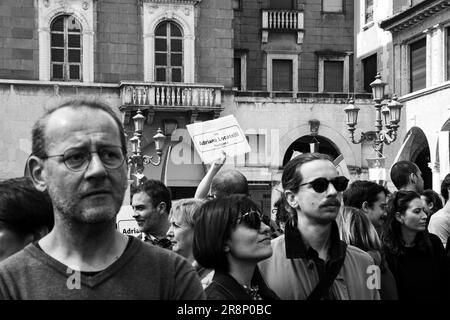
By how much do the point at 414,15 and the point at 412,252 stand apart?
22570 millimetres

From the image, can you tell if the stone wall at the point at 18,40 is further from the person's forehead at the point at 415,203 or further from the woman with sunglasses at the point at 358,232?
the woman with sunglasses at the point at 358,232

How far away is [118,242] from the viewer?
2.95m

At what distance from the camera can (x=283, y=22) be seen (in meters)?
33.0

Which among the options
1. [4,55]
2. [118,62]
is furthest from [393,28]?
[4,55]

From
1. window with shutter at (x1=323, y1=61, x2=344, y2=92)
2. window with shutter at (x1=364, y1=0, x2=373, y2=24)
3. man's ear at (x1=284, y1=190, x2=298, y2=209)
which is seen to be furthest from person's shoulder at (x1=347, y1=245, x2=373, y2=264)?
window with shutter at (x1=323, y1=61, x2=344, y2=92)

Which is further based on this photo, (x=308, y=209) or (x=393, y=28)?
(x=393, y=28)

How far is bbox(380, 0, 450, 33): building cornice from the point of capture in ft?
86.9

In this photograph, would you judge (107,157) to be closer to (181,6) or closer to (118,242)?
(118,242)

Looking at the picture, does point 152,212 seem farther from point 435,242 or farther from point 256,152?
point 256,152

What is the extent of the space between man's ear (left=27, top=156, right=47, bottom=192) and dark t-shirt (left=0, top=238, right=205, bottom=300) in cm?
22

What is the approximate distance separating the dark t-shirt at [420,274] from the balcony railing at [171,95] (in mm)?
22145

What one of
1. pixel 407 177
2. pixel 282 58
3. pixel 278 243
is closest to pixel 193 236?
pixel 278 243
